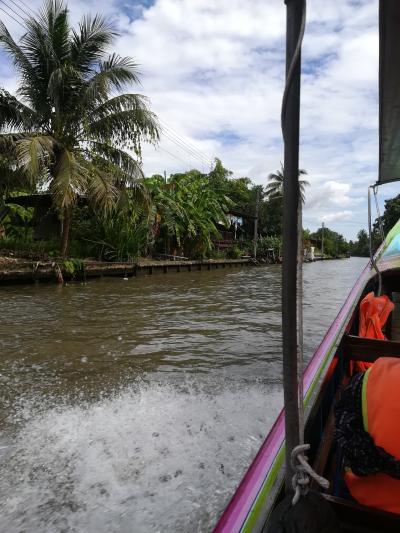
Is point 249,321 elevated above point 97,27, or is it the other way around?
point 97,27

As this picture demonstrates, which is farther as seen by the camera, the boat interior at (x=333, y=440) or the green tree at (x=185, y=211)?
the green tree at (x=185, y=211)

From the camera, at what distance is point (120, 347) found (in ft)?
18.9

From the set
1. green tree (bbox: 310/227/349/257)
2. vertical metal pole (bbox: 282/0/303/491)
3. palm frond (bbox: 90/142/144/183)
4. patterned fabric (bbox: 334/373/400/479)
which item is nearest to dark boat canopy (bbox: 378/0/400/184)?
vertical metal pole (bbox: 282/0/303/491)

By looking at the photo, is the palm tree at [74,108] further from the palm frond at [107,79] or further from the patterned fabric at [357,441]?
the patterned fabric at [357,441]

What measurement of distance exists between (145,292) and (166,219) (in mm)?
8177

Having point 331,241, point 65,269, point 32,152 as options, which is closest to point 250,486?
point 32,152

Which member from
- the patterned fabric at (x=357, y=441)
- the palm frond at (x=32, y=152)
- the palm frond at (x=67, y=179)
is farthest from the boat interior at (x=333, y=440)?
the palm frond at (x=32, y=152)

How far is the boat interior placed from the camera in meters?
1.29

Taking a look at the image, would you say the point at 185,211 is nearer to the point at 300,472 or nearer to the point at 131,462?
the point at 131,462

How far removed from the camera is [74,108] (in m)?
12.8

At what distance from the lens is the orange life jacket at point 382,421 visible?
114 cm

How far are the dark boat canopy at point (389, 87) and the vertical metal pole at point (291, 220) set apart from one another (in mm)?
843

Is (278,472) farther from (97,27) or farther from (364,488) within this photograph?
(97,27)

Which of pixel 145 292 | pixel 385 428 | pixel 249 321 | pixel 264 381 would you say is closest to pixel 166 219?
pixel 145 292
